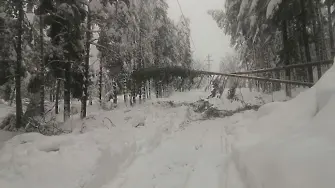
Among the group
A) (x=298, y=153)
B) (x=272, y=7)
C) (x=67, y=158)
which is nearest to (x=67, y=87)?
(x=67, y=158)

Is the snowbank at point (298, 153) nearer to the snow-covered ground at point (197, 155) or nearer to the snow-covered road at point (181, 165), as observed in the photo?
the snow-covered ground at point (197, 155)

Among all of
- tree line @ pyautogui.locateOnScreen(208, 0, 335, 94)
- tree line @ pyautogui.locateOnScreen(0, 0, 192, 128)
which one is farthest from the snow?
tree line @ pyautogui.locateOnScreen(0, 0, 192, 128)

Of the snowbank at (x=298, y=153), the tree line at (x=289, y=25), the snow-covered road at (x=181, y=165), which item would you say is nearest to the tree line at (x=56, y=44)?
the snow-covered road at (x=181, y=165)

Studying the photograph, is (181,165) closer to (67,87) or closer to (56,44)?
(67,87)

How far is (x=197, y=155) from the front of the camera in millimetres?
7914

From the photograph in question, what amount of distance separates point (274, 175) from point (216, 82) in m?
7.92

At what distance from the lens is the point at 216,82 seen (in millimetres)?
11266

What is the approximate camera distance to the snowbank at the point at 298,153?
288cm

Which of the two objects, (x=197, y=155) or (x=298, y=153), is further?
(x=197, y=155)

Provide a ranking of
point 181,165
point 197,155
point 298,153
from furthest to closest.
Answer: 1. point 197,155
2. point 181,165
3. point 298,153

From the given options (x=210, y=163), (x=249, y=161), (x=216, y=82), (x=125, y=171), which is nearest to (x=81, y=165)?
(x=125, y=171)

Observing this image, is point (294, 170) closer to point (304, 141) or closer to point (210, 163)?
point (304, 141)

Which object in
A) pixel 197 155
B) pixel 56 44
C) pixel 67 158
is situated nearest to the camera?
pixel 67 158

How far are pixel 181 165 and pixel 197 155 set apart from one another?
0.76 meters
